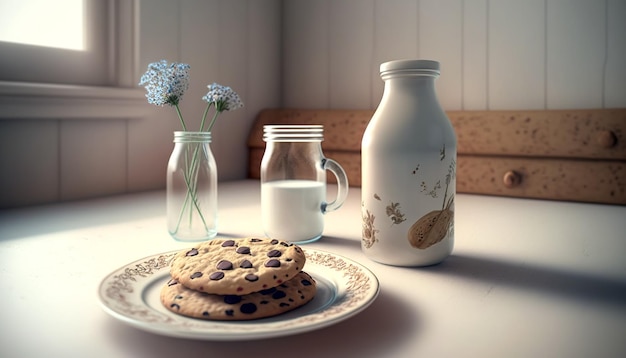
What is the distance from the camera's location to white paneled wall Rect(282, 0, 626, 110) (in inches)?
43.3

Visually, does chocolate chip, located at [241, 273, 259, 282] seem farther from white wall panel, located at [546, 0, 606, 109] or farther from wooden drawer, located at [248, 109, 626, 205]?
white wall panel, located at [546, 0, 606, 109]

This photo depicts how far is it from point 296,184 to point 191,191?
149mm

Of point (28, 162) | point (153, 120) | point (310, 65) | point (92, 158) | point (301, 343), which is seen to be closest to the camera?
point (301, 343)

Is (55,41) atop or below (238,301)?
atop

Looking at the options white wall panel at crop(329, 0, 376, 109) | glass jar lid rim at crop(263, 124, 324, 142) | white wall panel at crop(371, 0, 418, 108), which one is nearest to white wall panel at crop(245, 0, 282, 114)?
white wall panel at crop(329, 0, 376, 109)

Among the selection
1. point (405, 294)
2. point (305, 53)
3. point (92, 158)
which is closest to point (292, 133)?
point (405, 294)

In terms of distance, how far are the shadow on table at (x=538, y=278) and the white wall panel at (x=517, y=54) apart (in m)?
0.72

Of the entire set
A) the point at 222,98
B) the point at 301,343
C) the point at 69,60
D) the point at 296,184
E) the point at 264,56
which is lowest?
the point at 301,343

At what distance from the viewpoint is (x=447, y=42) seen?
1.28 metres

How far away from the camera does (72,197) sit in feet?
3.51

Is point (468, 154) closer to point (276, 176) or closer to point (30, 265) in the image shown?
point (276, 176)

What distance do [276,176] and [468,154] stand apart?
0.65m

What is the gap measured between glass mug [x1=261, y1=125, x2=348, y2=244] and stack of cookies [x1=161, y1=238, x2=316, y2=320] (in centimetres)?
22

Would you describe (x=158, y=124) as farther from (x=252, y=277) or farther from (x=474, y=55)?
(x=252, y=277)
